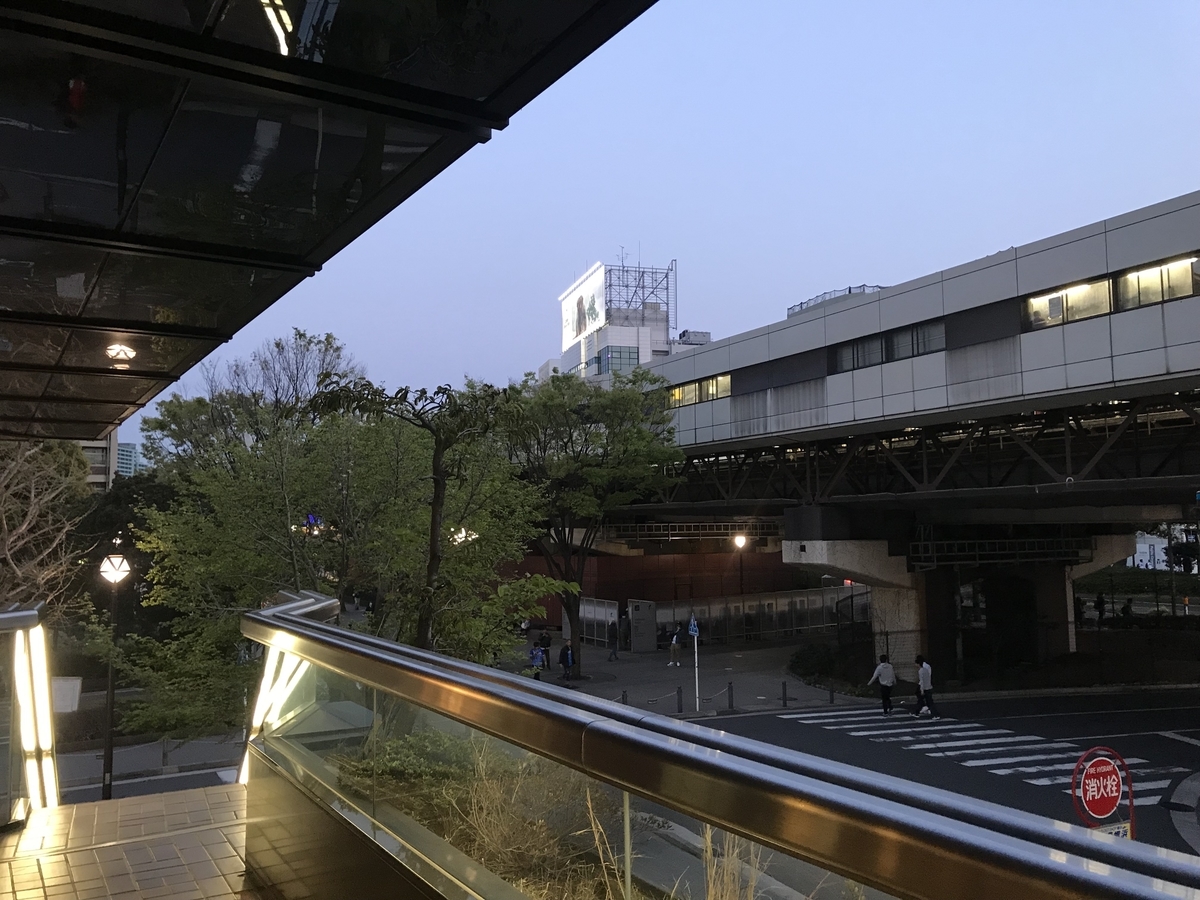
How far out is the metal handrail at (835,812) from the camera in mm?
1067

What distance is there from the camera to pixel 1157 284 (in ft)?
59.6

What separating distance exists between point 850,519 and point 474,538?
17.3 metres

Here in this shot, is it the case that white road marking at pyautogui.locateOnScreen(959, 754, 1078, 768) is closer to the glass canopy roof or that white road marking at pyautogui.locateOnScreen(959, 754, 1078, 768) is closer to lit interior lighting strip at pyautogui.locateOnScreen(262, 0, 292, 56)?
the glass canopy roof

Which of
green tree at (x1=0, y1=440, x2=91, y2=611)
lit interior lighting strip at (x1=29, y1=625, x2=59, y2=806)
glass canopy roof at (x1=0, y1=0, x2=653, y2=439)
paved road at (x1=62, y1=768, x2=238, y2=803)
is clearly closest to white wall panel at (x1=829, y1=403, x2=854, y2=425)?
paved road at (x1=62, y1=768, x2=238, y2=803)

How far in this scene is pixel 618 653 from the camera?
123ft

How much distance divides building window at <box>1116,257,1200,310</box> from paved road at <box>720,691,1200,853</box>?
9.56 m

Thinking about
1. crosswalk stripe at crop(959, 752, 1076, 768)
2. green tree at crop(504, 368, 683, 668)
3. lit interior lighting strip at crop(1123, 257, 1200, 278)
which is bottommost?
crosswalk stripe at crop(959, 752, 1076, 768)

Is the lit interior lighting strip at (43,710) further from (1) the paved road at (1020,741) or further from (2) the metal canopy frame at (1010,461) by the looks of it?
(2) the metal canopy frame at (1010,461)

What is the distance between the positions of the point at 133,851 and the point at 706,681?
86.4 feet

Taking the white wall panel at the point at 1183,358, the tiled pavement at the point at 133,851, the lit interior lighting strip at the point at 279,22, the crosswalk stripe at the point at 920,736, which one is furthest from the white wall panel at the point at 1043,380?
the lit interior lighting strip at the point at 279,22

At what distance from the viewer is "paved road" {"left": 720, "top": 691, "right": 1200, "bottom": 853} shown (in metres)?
17.2

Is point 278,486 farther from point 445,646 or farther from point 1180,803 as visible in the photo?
point 1180,803

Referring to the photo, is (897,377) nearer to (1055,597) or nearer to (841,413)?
(841,413)

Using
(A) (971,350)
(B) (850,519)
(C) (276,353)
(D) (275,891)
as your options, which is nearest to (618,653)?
(B) (850,519)
